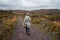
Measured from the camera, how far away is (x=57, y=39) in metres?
13.3

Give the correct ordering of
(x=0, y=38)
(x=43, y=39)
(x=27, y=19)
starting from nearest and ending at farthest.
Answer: (x=0, y=38) < (x=43, y=39) < (x=27, y=19)

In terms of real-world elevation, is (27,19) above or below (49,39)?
above

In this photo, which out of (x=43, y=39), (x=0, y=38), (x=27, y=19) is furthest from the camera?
(x=27, y=19)

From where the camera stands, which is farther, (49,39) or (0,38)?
(49,39)

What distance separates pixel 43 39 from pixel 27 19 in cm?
278

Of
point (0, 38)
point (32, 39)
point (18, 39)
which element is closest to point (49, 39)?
point (32, 39)

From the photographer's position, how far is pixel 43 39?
13.3 metres

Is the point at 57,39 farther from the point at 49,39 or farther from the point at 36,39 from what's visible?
the point at 36,39

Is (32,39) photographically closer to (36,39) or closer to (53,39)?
(36,39)

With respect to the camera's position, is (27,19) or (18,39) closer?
(18,39)

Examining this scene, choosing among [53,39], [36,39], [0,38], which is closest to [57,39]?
[53,39]

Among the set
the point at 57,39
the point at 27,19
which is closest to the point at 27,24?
the point at 27,19

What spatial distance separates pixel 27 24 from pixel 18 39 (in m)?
2.31

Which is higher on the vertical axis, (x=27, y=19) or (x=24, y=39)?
(x=27, y=19)
